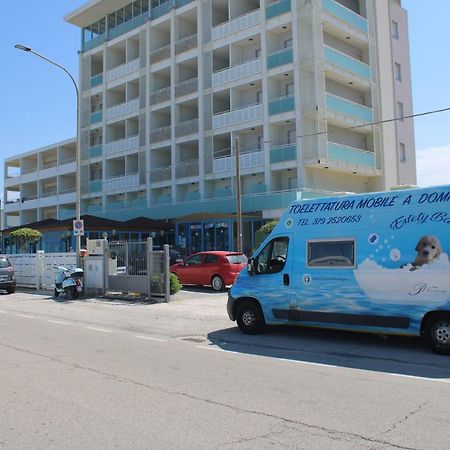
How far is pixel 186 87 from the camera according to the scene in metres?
40.2

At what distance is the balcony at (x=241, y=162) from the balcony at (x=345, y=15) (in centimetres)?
1042

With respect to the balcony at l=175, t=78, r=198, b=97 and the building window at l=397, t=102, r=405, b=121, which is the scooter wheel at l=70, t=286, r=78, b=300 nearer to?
the balcony at l=175, t=78, r=198, b=97

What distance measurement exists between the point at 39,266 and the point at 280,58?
65.4 ft

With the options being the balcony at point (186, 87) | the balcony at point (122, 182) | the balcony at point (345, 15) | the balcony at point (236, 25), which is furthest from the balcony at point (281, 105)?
the balcony at point (122, 182)

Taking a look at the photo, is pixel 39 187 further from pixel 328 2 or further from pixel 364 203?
pixel 364 203

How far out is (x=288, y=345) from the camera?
32.0 ft

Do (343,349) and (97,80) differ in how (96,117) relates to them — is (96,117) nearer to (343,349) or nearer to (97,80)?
(97,80)

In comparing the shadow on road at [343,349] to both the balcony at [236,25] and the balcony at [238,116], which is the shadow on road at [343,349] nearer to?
Result: the balcony at [238,116]

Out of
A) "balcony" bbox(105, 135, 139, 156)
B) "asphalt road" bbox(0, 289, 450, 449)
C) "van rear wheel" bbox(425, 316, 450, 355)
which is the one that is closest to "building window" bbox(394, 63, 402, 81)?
"balcony" bbox(105, 135, 139, 156)

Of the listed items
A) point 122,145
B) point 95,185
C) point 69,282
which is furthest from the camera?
point 95,185

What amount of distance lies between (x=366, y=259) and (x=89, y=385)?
205 inches

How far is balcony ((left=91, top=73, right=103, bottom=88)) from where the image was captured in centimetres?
4834

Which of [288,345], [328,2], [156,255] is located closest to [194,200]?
[328,2]

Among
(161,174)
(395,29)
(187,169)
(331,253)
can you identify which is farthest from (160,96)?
(331,253)
